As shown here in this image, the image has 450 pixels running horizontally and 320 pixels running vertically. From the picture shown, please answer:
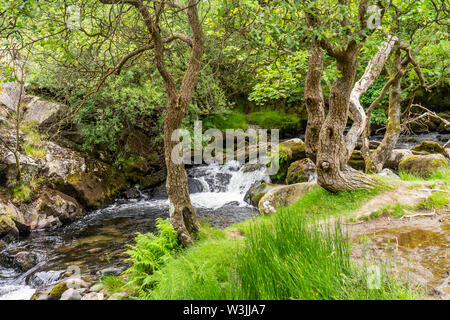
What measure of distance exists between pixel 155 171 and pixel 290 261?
12.6 meters

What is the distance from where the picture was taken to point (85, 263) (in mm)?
6609

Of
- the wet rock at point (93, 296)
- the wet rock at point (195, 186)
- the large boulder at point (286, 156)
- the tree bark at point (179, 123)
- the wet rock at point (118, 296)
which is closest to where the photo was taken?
the wet rock at point (118, 296)

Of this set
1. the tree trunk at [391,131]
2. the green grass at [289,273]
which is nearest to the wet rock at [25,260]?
the green grass at [289,273]

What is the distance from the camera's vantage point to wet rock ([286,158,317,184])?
1108cm

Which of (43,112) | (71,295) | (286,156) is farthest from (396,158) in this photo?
(43,112)

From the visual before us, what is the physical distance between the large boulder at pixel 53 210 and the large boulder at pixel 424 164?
Result: 11.5m

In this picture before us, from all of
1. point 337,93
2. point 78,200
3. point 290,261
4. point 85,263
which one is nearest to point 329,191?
point 337,93

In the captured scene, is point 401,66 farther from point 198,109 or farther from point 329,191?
point 198,109

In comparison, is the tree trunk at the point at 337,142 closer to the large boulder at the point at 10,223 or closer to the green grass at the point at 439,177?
the green grass at the point at 439,177

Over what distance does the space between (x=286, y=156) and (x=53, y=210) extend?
30.8 feet

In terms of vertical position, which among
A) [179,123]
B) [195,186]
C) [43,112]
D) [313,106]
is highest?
[43,112]

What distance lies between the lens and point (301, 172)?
11.3 m

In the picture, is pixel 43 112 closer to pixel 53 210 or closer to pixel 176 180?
pixel 53 210

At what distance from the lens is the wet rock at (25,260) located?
6538 millimetres
